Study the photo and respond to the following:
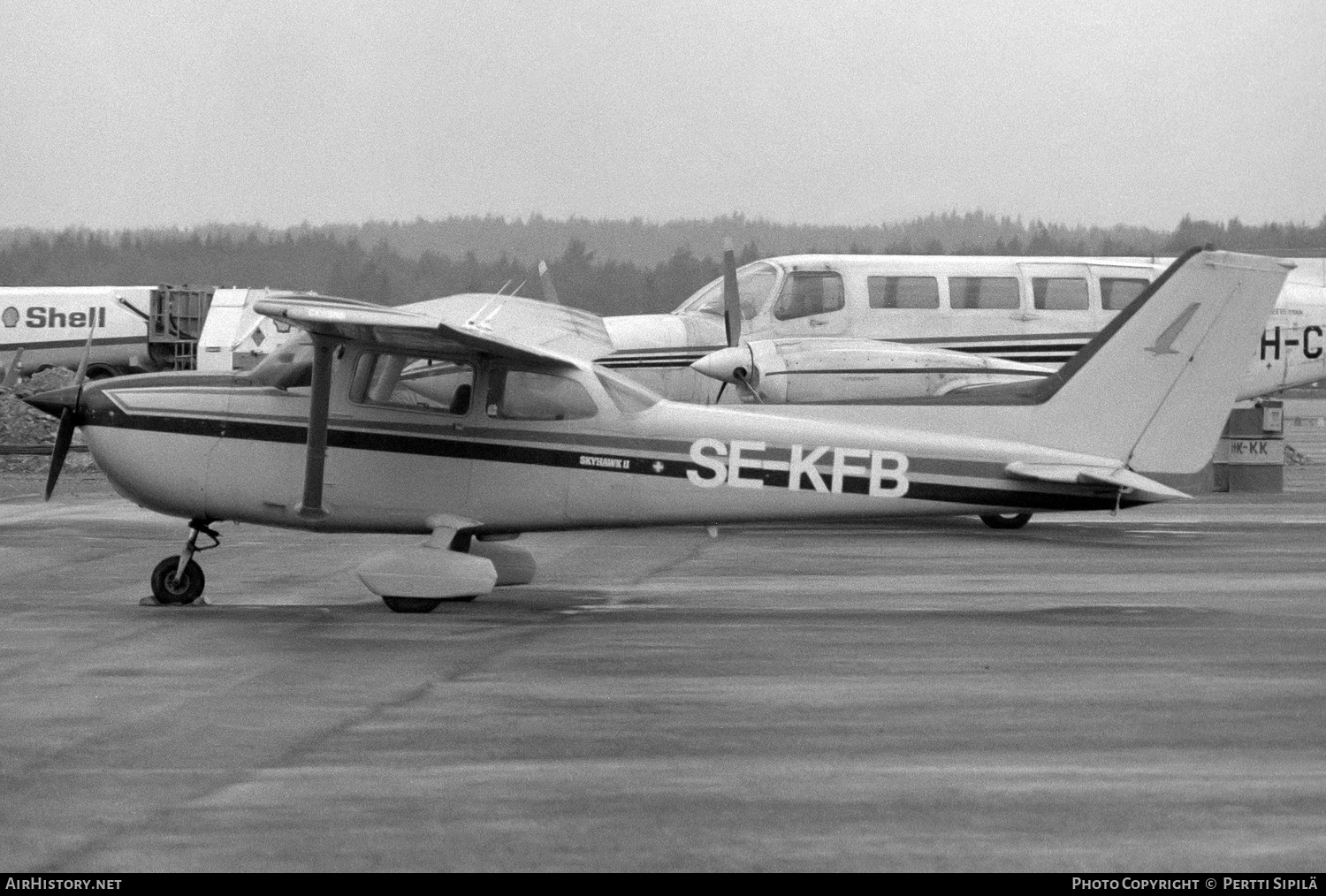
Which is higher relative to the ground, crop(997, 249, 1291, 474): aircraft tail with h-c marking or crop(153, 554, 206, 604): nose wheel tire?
crop(997, 249, 1291, 474): aircraft tail with h-c marking

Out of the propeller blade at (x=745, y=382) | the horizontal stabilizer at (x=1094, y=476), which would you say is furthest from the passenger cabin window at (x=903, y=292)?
the horizontal stabilizer at (x=1094, y=476)

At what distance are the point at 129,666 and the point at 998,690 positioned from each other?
14.8 feet

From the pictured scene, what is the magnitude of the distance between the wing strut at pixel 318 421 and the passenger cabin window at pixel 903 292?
390 inches

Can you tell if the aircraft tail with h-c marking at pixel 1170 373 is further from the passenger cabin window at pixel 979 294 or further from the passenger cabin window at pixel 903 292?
the passenger cabin window at pixel 979 294

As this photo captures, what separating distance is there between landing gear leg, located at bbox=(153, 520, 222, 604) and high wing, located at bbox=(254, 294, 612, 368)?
1.91m

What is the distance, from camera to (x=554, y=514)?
36.3 feet

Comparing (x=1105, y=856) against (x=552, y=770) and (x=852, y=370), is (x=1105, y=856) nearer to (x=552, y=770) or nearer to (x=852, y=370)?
(x=552, y=770)

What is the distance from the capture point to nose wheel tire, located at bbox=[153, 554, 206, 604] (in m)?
11.1

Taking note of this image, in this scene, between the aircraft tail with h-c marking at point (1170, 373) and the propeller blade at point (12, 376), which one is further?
the propeller blade at point (12, 376)

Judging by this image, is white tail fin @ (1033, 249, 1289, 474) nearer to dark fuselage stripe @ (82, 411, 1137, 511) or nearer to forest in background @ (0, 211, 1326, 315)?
dark fuselage stripe @ (82, 411, 1137, 511)

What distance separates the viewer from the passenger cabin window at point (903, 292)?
1938 centimetres

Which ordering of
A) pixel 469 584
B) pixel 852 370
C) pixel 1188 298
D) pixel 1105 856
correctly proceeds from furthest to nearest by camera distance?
pixel 852 370 < pixel 1188 298 < pixel 469 584 < pixel 1105 856

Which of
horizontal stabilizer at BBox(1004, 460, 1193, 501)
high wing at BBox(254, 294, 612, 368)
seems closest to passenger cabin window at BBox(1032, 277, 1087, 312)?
high wing at BBox(254, 294, 612, 368)

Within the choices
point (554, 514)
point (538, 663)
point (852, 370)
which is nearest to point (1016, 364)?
point (852, 370)
